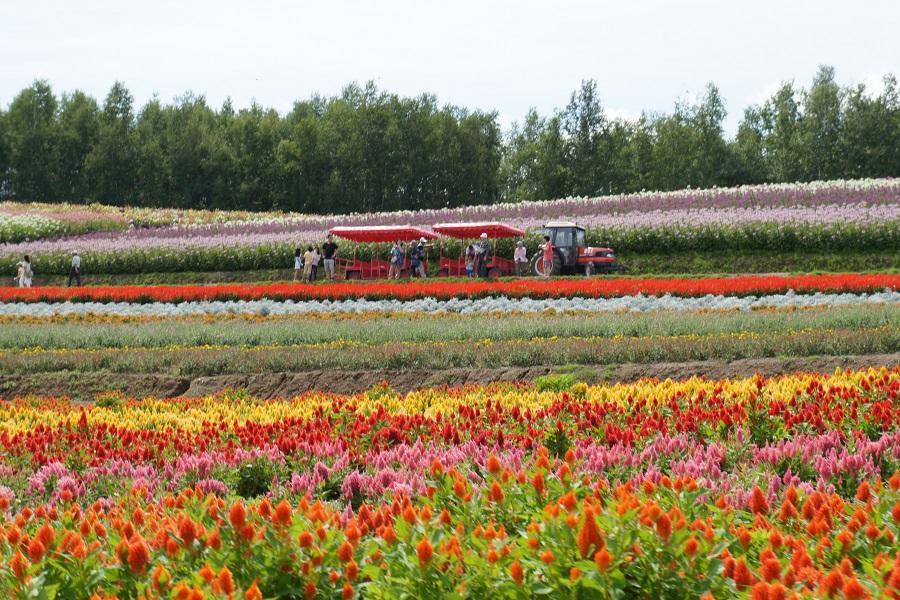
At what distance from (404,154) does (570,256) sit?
4317 cm

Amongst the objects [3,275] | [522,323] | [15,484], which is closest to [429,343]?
[522,323]

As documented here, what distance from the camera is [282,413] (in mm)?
7930

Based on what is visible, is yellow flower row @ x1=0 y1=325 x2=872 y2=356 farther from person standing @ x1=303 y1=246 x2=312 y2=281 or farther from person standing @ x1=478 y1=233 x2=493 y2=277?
person standing @ x1=303 y1=246 x2=312 y2=281

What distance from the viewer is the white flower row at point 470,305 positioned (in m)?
17.8

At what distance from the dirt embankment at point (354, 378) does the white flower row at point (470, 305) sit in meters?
6.00

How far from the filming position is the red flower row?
19641 millimetres

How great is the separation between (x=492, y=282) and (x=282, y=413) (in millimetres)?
15175

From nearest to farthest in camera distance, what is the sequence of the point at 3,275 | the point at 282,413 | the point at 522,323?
the point at 282,413
the point at 522,323
the point at 3,275

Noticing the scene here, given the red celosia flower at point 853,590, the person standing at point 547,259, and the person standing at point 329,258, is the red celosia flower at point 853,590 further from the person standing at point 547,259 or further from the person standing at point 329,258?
the person standing at point 329,258

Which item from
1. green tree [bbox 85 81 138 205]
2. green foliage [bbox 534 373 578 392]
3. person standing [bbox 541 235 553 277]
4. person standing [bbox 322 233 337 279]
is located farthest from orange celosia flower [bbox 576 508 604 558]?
green tree [bbox 85 81 138 205]

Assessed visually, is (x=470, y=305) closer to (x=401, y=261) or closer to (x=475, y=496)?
(x=401, y=261)

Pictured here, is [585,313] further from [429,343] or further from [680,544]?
[680,544]

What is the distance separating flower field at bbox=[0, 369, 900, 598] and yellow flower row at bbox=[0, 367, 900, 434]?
4 centimetres

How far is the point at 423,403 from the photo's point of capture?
784 centimetres
